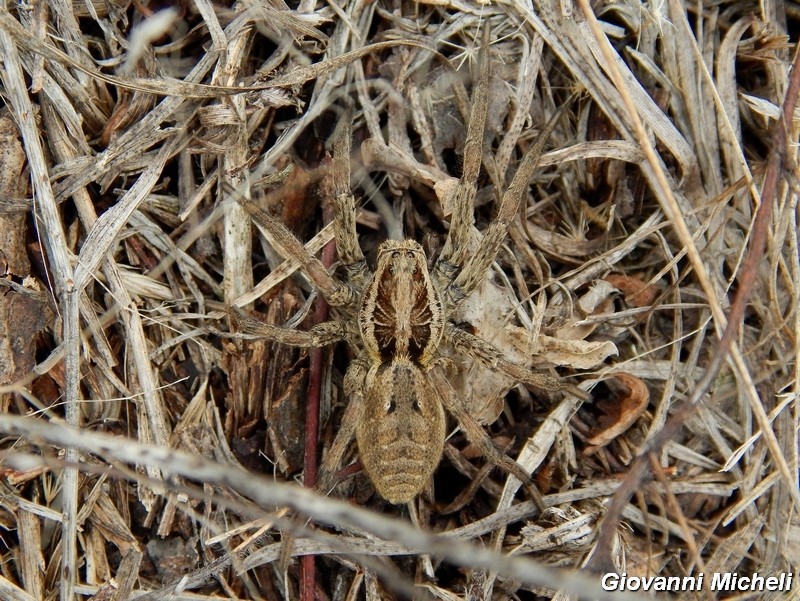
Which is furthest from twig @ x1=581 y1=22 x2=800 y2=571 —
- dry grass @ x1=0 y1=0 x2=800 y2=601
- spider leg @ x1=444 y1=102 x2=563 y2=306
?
spider leg @ x1=444 y1=102 x2=563 y2=306

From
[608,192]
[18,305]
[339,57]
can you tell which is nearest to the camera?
[18,305]

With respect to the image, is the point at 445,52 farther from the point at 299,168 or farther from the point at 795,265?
the point at 795,265

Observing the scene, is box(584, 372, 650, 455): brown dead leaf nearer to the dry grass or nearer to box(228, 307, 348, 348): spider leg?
the dry grass

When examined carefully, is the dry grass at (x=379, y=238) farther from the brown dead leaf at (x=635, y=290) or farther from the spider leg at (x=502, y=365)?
the spider leg at (x=502, y=365)

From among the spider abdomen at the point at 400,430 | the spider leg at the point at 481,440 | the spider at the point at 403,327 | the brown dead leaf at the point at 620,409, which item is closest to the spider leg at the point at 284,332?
the spider at the point at 403,327

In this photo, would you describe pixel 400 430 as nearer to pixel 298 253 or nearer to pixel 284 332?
pixel 284 332

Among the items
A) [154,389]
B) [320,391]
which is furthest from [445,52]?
[154,389]
